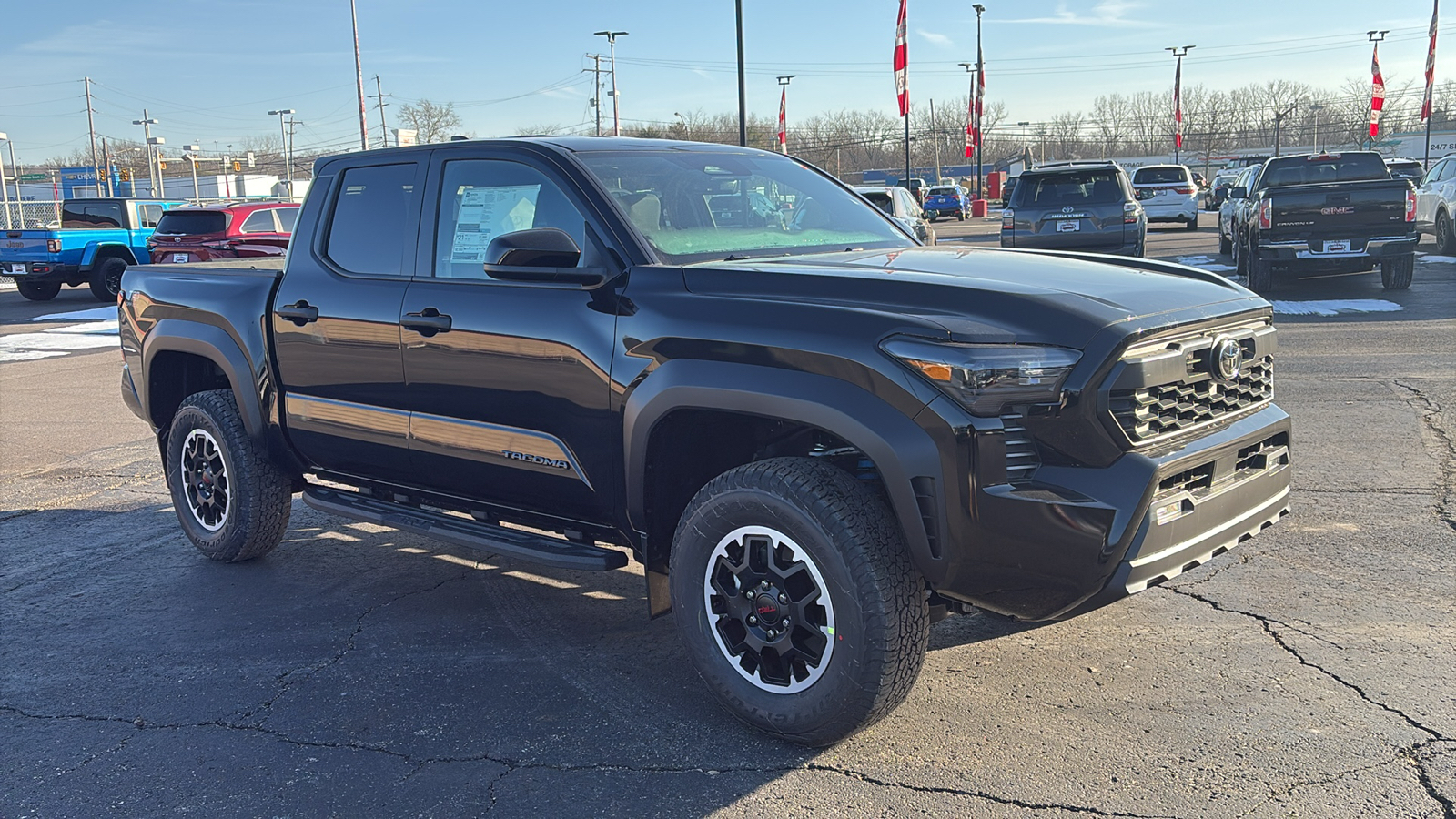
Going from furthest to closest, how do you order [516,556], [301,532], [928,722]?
[301,532], [516,556], [928,722]

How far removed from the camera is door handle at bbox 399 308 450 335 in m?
4.43

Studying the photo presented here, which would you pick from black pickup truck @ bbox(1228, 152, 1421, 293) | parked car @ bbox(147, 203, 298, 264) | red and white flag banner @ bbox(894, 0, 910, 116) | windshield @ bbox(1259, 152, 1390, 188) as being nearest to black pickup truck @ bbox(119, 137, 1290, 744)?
black pickup truck @ bbox(1228, 152, 1421, 293)

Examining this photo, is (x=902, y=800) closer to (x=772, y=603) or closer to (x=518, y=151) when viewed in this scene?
(x=772, y=603)

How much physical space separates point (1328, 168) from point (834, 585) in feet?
55.3

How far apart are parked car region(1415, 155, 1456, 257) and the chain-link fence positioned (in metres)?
31.6

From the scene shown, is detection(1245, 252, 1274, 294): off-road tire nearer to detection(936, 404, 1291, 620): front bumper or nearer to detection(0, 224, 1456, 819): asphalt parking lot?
detection(0, 224, 1456, 819): asphalt parking lot

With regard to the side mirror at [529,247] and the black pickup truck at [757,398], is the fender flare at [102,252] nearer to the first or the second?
the black pickup truck at [757,398]

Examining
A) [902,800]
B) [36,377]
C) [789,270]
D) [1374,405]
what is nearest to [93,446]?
[36,377]

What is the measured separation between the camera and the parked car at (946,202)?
2019 inches

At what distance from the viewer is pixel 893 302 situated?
3.41 meters

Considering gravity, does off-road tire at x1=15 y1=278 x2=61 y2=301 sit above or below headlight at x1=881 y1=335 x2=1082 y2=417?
below

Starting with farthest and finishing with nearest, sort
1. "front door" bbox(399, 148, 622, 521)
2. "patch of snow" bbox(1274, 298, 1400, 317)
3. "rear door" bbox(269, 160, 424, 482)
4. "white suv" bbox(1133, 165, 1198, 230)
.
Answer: "white suv" bbox(1133, 165, 1198, 230)
"patch of snow" bbox(1274, 298, 1400, 317)
"rear door" bbox(269, 160, 424, 482)
"front door" bbox(399, 148, 622, 521)

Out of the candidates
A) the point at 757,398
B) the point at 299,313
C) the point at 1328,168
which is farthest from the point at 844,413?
the point at 1328,168

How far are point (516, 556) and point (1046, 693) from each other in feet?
6.20
